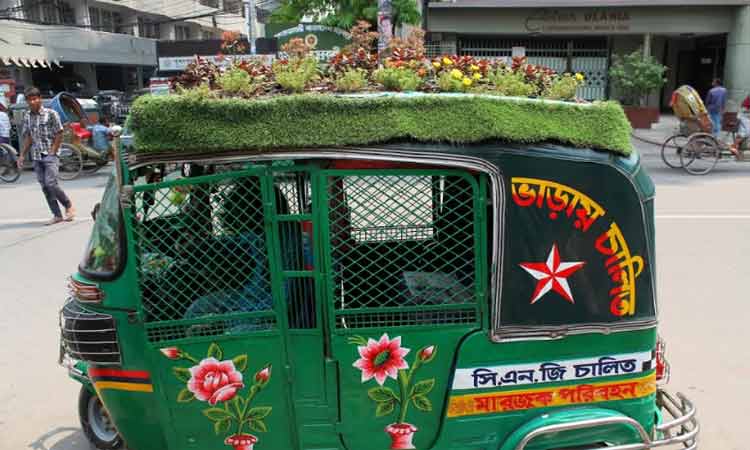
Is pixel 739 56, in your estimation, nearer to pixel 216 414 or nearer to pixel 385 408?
pixel 385 408

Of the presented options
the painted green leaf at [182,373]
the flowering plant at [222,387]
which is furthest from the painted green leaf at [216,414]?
the painted green leaf at [182,373]

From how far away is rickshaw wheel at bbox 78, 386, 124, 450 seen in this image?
3.26 m

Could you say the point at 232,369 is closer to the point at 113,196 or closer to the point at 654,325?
the point at 113,196

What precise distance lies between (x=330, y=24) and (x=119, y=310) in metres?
15.5

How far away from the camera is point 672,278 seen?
571 centimetres

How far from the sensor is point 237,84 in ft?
8.11

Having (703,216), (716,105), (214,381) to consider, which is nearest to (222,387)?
(214,381)

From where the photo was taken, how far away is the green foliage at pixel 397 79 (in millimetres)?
2578

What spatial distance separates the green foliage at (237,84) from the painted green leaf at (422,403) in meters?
1.38

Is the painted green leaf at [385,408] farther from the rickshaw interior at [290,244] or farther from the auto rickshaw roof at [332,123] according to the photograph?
the auto rickshaw roof at [332,123]

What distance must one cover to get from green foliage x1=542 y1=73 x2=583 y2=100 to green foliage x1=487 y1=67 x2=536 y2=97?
9cm

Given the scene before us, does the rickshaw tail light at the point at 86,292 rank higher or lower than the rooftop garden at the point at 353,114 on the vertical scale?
lower

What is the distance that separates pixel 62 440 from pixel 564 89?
315cm

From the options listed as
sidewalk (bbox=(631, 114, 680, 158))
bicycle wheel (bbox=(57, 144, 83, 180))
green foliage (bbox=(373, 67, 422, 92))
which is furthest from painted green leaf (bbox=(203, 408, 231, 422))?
sidewalk (bbox=(631, 114, 680, 158))
